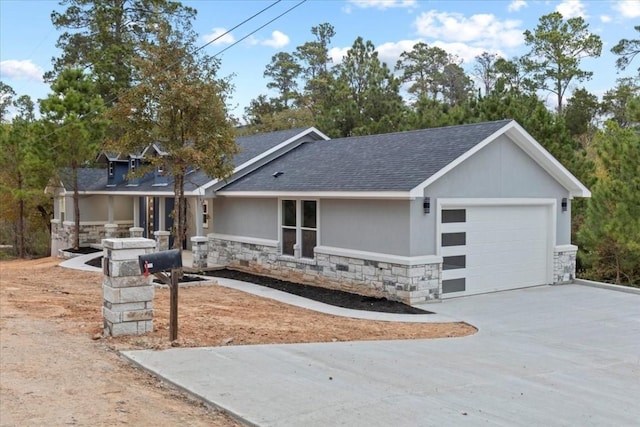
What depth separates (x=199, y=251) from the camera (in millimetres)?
17453

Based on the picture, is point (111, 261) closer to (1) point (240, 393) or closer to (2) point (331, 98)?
(1) point (240, 393)

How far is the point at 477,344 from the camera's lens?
8.53 meters

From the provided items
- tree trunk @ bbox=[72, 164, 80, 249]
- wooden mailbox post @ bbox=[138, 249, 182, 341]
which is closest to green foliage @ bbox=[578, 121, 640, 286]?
wooden mailbox post @ bbox=[138, 249, 182, 341]

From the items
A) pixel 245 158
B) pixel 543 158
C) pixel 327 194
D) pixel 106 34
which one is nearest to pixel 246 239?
pixel 245 158

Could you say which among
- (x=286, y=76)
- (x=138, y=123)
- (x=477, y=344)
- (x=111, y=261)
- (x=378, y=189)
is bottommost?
(x=477, y=344)

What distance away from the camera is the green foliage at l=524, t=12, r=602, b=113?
4091 centimetres

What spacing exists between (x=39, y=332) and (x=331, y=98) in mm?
23252

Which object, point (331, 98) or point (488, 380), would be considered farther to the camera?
point (331, 98)

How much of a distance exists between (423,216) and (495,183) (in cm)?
247

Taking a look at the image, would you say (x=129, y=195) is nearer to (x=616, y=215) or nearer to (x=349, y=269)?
(x=349, y=269)

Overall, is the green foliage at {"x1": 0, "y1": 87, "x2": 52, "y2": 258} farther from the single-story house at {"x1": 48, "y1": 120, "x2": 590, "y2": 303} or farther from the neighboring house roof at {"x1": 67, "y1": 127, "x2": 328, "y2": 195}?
the single-story house at {"x1": 48, "y1": 120, "x2": 590, "y2": 303}

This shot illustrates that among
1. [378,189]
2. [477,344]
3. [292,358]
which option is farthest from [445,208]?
[292,358]

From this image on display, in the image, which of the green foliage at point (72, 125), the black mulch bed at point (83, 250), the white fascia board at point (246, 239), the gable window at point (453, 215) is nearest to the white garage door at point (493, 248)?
the gable window at point (453, 215)

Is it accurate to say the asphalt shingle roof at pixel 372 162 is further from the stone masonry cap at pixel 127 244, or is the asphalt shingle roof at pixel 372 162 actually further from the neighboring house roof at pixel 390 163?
the stone masonry cap at pixel 127 244
